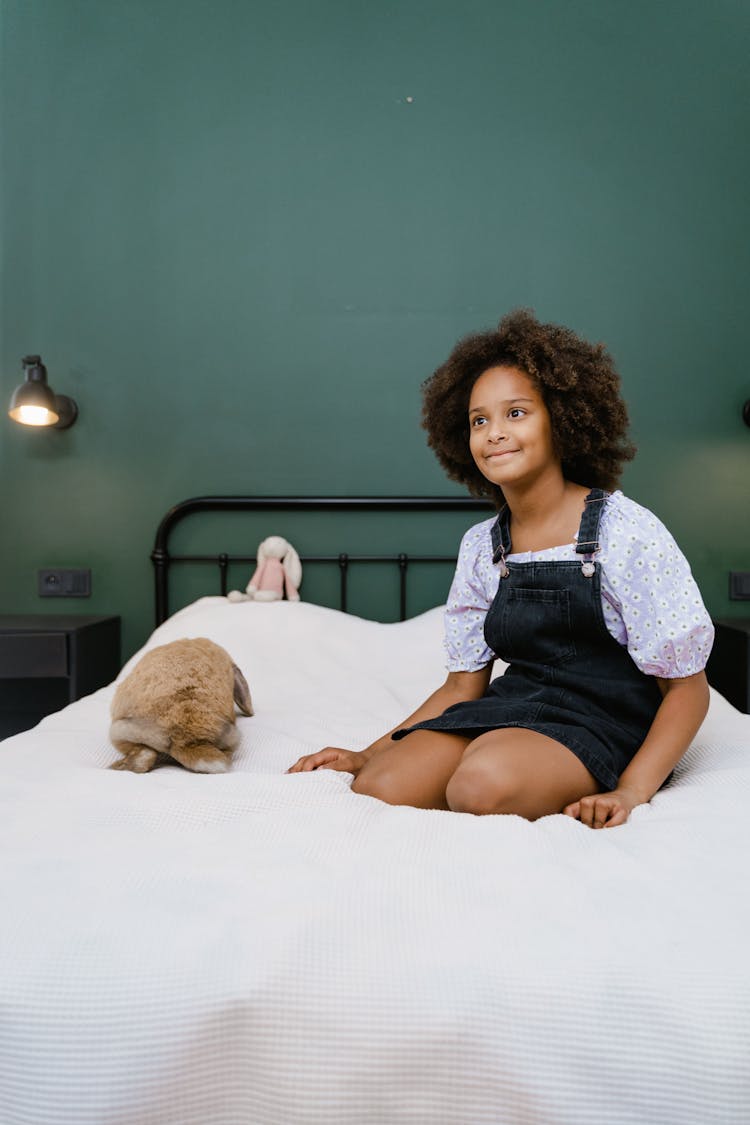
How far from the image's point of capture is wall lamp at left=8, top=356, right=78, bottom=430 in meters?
2.04

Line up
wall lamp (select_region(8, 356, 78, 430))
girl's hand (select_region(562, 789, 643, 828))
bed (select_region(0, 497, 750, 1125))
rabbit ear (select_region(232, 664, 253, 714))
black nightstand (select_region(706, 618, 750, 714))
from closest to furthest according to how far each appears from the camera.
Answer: bed (select_region(0, 497, 750, 1125))
girl's hand (select_region(562, 789, 643, 828))
rabbit ear (select_region(232, 664, 253, 714))
black nightstand (select_region(706, 618, 750, 714))
wall lamp (select_region(8, 356, 78, 430))

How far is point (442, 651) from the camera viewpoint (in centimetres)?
173

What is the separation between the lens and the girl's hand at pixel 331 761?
1.04 m

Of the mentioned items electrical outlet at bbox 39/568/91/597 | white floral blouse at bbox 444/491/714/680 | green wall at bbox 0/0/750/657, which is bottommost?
electrical outlet at bbox 39/568/91/597

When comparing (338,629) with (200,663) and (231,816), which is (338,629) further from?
(231,816)

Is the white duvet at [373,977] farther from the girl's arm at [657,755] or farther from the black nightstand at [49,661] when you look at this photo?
the black nightstand at [49,661]

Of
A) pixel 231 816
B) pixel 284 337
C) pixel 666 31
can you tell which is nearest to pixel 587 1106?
pixel 231 816

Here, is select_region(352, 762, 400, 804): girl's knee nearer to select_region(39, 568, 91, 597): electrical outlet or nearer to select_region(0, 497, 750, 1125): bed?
select_region(0, 497, 750, 1125): bed

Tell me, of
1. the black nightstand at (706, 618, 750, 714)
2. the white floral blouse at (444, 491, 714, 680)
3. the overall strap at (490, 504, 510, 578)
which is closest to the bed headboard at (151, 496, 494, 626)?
the black nightstand at (706, 618, 750, 714)

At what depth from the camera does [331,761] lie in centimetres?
105

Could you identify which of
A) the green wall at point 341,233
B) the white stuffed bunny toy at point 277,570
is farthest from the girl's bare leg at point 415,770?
the green wall at point 341,233

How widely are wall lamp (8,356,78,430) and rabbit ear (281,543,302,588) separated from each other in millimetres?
811

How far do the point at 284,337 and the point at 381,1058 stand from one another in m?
2.09

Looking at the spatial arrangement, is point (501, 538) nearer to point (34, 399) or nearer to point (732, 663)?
point (732, 663)
